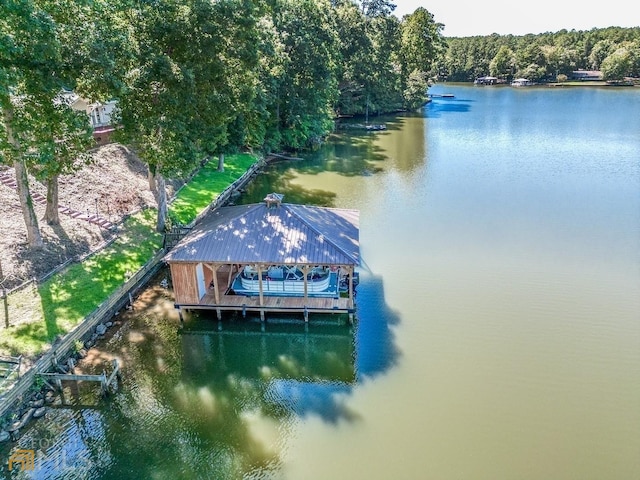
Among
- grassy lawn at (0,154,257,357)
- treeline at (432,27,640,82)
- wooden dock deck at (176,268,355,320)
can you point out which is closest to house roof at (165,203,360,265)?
wooden dock deck at (176,268,355,320)

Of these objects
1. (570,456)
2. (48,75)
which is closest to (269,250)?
(48,75)

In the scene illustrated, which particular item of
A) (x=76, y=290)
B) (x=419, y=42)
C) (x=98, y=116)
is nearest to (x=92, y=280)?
(x=76, y=290)

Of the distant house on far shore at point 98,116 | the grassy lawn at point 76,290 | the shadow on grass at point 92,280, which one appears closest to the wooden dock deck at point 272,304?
the shadow on grass at point 92,280

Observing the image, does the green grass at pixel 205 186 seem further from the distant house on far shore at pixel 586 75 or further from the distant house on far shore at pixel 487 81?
the distant house on far shore at pixel 586 75

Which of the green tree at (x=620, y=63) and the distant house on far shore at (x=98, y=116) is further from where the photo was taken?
the green tree at (x=620, y=63)

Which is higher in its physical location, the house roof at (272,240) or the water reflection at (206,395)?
the house roof at (272,240)

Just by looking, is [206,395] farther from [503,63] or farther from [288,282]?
[503,63]

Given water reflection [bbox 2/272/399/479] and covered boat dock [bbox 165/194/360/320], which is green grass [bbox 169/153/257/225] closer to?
covered boat dock [bbox 165/194/360/320]

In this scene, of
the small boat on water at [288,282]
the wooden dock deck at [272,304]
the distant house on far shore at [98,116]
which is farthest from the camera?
the distant house on far shore at [98,116]
